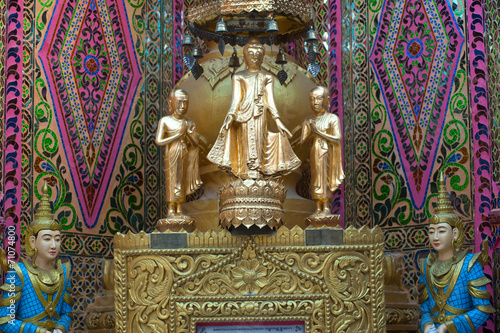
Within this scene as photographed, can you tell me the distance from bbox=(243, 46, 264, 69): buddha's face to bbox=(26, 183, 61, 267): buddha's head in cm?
192

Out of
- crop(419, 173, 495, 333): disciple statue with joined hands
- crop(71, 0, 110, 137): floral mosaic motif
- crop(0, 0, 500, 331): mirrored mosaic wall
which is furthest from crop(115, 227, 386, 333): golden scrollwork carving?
crop(71, 0, 110, 137): floral mosaic motif

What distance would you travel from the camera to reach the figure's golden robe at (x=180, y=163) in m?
7.64

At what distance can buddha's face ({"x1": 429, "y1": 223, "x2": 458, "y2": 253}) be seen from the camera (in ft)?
24.2

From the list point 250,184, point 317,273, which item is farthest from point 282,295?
point 250,184

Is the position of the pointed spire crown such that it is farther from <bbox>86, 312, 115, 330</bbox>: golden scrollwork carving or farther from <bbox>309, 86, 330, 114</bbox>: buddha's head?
<bbox>309, 86, 330, 114</bbox>: buddha's head

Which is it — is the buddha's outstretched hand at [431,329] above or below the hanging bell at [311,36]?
below

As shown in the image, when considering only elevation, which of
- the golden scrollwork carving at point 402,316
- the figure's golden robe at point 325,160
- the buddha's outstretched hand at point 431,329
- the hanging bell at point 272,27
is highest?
the hanging bell at point 272,27

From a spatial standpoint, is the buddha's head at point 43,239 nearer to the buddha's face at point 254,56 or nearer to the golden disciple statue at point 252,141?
the golden disciple statue at point 252,141

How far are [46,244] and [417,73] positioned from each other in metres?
3.64

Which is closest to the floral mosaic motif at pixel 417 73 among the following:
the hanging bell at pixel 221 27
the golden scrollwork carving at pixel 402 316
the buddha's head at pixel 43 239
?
the golden scrollwork carving at pixel 402 316

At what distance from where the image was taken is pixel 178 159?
764cm

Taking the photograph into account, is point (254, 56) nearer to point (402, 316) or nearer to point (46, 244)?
point (46, 244)

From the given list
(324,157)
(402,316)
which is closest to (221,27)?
(324,157)

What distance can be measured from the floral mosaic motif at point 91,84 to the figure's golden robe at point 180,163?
4.42ft
